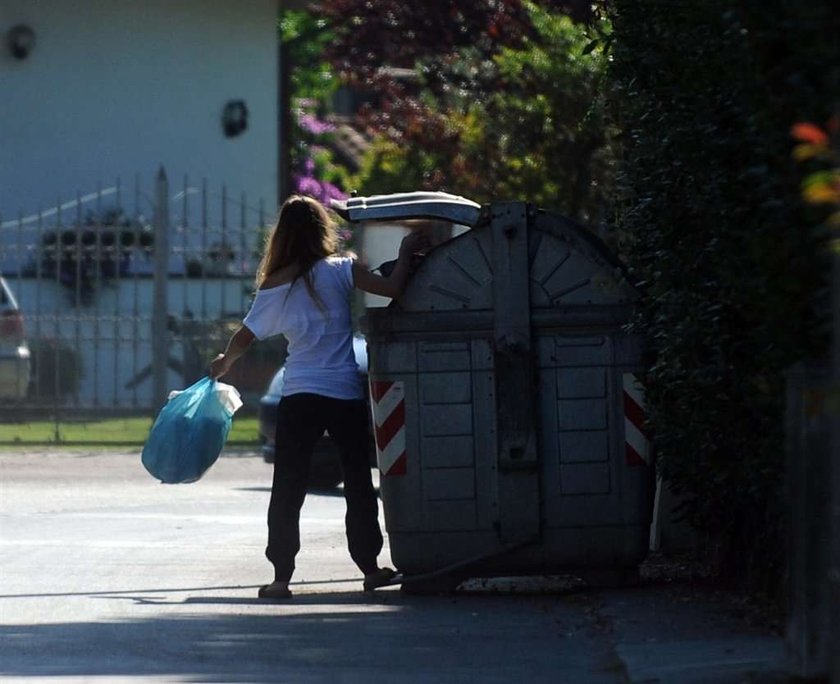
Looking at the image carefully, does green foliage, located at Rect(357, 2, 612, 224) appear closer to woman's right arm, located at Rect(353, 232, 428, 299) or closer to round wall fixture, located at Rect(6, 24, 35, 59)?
round wall fixture, located at Rect(6, 24, 35, 59)

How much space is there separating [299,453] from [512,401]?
40.1 inches

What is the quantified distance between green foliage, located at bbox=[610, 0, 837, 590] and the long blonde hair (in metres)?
1.40

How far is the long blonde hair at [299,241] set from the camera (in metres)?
9.06

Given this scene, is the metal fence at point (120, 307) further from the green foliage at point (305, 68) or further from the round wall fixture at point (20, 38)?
the green foliage at point (305, 68)

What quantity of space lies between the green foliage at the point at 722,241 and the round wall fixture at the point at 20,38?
19188mm

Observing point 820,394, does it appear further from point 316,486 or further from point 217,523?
point 316,486

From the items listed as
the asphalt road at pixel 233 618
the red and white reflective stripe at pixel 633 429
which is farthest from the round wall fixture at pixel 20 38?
the red and white reflective stripe at pixel 633 429

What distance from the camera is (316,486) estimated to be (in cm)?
1529

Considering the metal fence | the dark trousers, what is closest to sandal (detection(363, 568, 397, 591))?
the dark trousers

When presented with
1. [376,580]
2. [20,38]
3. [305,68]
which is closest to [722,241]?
[376,580]

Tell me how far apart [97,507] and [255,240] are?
24.2 feet

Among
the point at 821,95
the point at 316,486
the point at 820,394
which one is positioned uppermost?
the point at 821,95

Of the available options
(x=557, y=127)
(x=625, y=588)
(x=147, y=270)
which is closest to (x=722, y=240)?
(x=625, y=588)

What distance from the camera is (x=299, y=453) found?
354 inches
